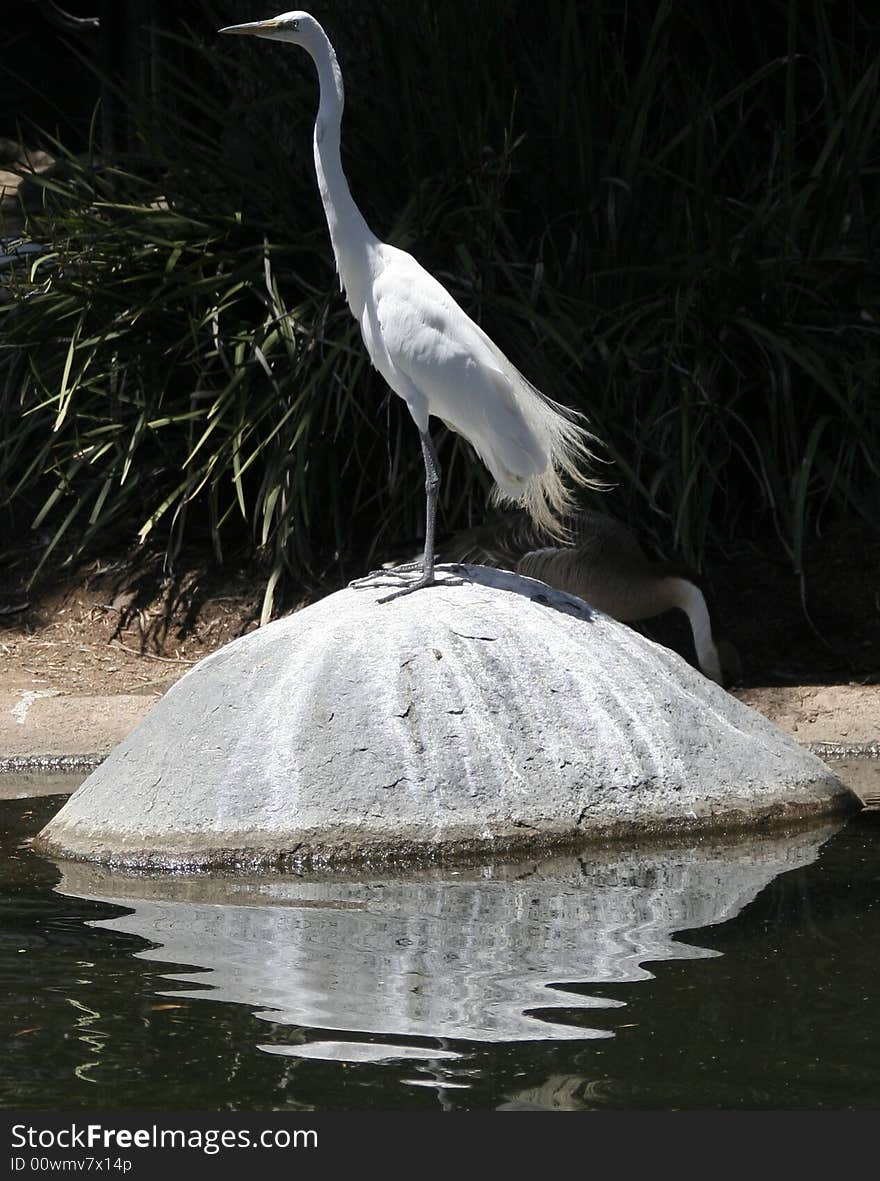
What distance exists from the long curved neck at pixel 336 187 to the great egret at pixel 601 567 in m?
2.00

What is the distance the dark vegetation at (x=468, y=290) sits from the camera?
25.1 feet

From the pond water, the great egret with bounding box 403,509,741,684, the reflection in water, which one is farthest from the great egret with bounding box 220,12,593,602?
the great egret with bounding box 403,509,741,684

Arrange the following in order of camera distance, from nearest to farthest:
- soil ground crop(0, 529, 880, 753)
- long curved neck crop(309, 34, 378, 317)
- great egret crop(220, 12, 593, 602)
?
great egret crop(220, 12, 593, 602), long curved neck crop(309, 34, 378, 317), soil ground crop(0, 529, 880, 753)

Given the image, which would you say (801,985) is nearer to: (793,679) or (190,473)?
(793,679)

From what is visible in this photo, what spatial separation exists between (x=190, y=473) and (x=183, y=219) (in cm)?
128

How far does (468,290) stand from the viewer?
7.73m

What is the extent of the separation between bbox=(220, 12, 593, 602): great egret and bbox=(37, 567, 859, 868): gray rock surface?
383 mm

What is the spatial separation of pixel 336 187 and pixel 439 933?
8.84 feet

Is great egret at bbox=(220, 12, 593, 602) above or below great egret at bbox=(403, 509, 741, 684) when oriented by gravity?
above

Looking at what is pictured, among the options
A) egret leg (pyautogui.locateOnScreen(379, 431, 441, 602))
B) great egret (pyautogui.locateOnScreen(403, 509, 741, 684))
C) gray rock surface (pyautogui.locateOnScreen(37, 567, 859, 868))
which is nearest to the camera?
gray rock surface (pyautogui.locateOnScreen(37, 567, 859, 868))

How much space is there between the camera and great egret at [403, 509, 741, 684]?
6867mm

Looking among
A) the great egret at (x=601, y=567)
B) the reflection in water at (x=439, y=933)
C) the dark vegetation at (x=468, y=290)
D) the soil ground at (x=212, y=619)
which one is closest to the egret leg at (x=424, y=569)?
the reflection in water at (x=439, y=933)

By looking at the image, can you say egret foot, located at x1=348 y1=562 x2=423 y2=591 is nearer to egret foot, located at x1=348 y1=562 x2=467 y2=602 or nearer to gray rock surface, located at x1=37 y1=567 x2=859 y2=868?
egret foot, located at x1=348 y1=562 x2=467 y2=602

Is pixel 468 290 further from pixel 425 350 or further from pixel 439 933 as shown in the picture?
pixel 439 933
